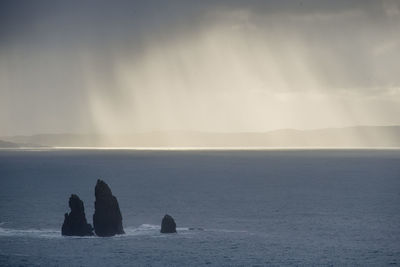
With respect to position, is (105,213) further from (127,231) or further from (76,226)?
(127,231)

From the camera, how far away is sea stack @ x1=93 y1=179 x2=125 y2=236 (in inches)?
4685

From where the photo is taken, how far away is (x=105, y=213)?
120m

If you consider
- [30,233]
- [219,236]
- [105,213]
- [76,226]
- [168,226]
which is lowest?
[219,236]

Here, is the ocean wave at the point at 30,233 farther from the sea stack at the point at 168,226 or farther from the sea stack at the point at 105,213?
the sea stack at the point at 168,226

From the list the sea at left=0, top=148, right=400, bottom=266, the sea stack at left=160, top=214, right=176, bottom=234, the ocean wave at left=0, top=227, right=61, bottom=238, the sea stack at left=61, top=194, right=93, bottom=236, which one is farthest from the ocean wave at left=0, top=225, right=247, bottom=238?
the sea stack at left=61, top=194, right=93, bottom=236

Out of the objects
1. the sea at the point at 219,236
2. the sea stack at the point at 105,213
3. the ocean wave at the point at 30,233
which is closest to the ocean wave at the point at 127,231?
the ocean wave at the point at 30,233

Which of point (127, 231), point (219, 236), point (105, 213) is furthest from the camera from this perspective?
point (127, 231)

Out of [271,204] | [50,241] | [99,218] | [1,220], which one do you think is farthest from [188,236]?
[271,204]

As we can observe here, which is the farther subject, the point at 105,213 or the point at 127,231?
the point at 127,231

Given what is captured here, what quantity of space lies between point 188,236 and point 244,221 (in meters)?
27.6

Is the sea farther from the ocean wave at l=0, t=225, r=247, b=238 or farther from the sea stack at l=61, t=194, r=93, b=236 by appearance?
the sea stack at l=61, t=194, r=93, b=236

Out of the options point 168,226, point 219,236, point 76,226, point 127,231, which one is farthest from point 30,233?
point 219,236

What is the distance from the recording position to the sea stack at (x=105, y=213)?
119000 mm

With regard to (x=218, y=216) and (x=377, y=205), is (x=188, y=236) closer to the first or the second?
(x=218, y=216)
